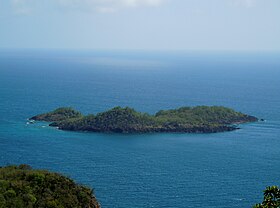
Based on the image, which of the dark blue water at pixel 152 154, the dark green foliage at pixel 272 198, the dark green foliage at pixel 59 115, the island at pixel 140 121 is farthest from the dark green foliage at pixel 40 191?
the dark green foliage at pixel 59 115

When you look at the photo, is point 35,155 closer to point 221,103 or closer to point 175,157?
point 175,157

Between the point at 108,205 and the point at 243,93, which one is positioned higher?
the point at 243,93

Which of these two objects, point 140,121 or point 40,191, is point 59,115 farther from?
point 40,191

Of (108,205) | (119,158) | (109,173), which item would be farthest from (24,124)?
(108,205)

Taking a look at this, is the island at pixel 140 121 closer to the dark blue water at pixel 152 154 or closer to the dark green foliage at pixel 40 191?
the dark blue water at pixel 152 154

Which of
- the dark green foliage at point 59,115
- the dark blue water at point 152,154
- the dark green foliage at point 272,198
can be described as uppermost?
the dark green foliage at point 272,198

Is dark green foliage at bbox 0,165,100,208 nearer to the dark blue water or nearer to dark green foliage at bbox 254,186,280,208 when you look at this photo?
the dark blue water

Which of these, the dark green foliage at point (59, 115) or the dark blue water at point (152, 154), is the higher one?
the dark green foliage at point (59, 115)

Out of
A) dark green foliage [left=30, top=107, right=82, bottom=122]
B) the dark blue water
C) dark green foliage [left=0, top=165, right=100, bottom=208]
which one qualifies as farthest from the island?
dark green foliage [left=0, top=165, right=100, bottom=208]
